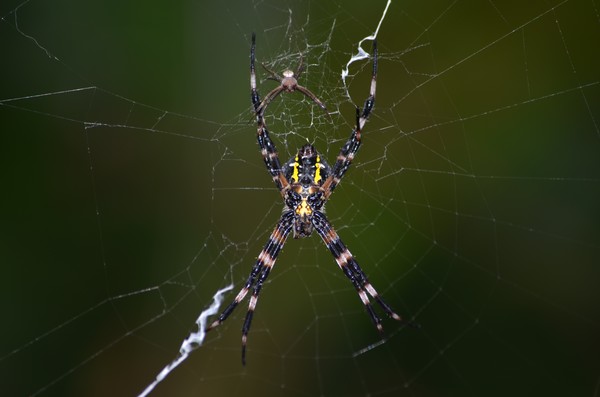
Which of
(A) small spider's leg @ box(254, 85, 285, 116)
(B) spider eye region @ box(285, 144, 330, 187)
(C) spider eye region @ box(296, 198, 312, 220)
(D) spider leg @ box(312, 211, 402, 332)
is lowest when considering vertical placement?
(D) spider leg @ box(312, 211, 402, 332)

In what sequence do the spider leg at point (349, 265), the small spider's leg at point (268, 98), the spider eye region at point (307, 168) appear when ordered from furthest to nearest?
the spider leg at point (349, 265), the spider eye region at point (307, 168), the small spider's leg at point (268, 98)

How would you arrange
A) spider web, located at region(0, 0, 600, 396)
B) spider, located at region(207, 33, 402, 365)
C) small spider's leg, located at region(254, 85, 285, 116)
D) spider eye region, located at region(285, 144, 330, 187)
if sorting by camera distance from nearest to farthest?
1. small spider's leg, located at region(254, 85, 285, 116)
2. spider, located at region(207, 33, 402, 365)
3. spider eye region, located at region(285, 144, 330, 187)
4. spider web, located at region(0, 0, 600, 396)

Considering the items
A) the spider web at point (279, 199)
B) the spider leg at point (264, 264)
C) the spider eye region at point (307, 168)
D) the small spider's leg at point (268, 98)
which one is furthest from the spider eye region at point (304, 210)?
the small spider's leg at point (268, 98)

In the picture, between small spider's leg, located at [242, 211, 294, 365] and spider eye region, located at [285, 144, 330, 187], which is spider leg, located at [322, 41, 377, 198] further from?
small spider's leg, located at [242, 211, 294, 365]

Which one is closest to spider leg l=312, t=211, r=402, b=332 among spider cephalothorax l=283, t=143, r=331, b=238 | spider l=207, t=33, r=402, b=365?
spider l=207, t=33, r=402, b=365

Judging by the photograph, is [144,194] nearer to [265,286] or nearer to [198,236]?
[198,236]

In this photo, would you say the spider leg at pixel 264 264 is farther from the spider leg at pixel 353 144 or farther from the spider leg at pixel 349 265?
the spider leg at pixel 353 144

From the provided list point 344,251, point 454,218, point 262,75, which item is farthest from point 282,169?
point 454,218

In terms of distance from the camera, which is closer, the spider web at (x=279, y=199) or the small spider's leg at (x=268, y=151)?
the small spider's leg at (x=268, y=151)
